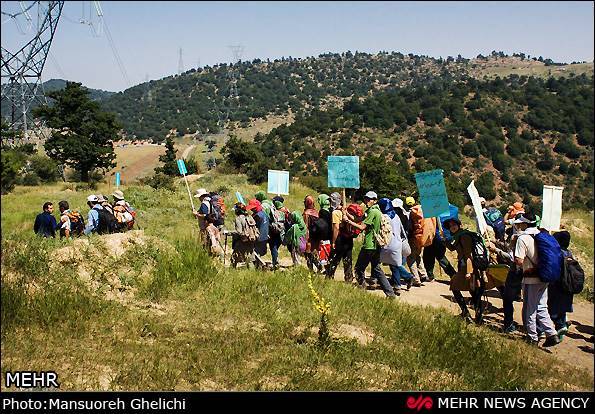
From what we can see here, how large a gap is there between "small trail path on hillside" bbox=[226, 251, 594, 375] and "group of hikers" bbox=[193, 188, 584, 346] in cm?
18

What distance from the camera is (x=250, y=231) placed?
9.26 meters

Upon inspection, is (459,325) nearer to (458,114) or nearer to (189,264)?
(189,264)

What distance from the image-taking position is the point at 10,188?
96.5 ft

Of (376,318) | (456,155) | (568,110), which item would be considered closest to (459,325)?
(376,318)

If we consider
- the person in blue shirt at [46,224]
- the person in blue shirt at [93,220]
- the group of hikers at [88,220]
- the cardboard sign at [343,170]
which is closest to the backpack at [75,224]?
the group of hikers at [88,220]

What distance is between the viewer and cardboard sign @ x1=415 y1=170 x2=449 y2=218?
7.94m

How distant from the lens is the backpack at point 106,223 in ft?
32.4

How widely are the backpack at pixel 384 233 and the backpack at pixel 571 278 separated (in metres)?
2.64

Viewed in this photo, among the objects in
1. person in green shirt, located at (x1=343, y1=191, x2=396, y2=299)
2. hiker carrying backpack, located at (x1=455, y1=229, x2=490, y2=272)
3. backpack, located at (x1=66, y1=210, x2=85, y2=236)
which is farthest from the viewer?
backpack, located at (x1=66, y1=210, x2=85, y2=236)

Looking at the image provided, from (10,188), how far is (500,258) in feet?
93.9

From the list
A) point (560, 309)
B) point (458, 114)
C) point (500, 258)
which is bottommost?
point (560, 309)

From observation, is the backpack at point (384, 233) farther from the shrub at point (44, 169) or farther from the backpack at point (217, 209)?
the shrub at point (44, 169)

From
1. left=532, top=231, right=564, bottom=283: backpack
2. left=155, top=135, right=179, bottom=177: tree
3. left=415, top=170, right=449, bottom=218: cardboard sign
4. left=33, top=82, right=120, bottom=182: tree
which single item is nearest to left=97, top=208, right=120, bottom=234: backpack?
left=415, top=170, right=449, bottom=218: cardboard sign

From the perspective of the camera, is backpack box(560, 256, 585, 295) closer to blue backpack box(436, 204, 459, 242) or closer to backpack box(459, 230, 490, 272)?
backpack box(459, 230, 490, 272)
